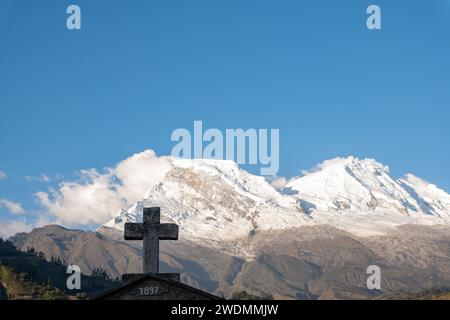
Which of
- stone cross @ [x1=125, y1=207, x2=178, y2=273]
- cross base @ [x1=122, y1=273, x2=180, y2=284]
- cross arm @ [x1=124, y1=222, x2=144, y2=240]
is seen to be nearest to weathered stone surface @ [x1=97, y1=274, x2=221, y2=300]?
cross base @ [x1=122, y1=273, x2=180, y2=284]

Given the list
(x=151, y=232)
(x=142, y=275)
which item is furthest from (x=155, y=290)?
(x=151, y=232)

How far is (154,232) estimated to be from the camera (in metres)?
24.8

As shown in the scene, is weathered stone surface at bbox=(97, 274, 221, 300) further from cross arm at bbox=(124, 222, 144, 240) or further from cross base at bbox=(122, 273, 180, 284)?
cross arm at bbox=(124, 222, 144, 240)

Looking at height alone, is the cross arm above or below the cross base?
above

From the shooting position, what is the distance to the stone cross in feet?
80.3

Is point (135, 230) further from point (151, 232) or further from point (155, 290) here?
point (155, 290)

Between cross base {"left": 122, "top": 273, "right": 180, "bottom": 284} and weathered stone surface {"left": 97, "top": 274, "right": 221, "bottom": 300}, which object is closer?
weathered stone surface {"left": 97, "top": 274, "right": 221, "bottom": 300}

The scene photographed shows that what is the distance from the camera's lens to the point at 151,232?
2486 cm

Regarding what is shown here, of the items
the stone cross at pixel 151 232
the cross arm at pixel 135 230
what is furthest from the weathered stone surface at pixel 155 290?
the cross arm at pixel 135 230
